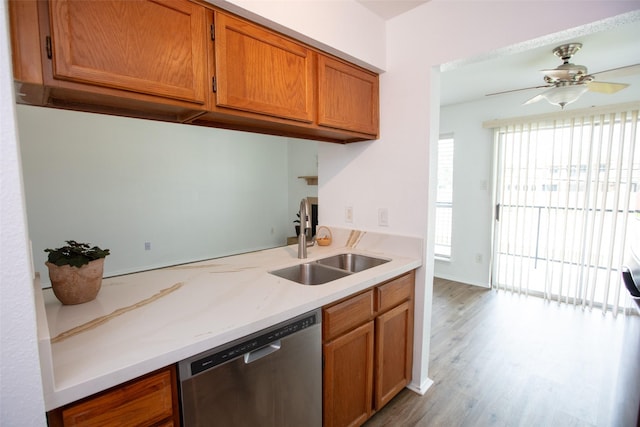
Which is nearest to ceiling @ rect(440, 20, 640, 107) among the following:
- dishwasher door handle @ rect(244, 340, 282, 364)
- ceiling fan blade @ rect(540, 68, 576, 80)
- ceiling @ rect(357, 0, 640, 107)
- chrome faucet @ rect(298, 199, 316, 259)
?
ceiling @ rect(357, 0, 640, 107)

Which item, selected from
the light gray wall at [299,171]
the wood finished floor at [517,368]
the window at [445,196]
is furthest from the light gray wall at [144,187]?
the wood finished floor at [517,368]

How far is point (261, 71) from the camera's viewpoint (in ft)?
4.79

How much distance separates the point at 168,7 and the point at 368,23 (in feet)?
4.17

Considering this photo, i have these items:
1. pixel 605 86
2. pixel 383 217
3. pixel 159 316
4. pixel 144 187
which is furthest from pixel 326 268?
pixel 144 187

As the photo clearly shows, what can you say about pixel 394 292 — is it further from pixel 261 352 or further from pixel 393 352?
pixel 261 352

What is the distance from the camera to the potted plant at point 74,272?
1101 millimetres

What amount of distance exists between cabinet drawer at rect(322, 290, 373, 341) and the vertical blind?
281 cm

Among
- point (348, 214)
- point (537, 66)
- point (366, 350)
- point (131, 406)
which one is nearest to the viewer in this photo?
point (131, 406)

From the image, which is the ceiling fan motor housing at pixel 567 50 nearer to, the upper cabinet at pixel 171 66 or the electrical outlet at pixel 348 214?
the upper cabinet at pixel 171 66

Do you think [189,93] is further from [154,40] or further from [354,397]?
[354,397]

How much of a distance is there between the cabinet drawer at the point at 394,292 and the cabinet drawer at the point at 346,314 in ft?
0.26

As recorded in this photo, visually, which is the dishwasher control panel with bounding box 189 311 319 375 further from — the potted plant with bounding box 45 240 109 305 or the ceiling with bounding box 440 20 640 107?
the ceiling with bounding box 440 20 640 107

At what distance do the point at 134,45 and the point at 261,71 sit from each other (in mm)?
542

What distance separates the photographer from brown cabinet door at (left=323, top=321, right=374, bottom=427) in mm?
1426
